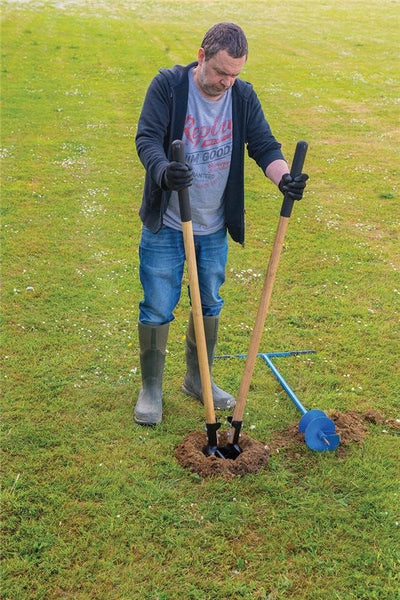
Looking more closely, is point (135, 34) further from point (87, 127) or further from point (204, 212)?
point (204, 212)

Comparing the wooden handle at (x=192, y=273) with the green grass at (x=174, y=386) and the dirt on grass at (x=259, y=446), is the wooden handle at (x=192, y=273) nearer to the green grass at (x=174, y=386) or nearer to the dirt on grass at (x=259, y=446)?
the dirt on grass at (x=259, y=446)

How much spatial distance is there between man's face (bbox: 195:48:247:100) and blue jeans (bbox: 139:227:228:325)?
3.13 feet

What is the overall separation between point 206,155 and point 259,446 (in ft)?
6.75

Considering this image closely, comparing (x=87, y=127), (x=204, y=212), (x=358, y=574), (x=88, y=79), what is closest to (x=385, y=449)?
(x=358, y=574)

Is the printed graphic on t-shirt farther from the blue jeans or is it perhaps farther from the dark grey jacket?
the blue jeans

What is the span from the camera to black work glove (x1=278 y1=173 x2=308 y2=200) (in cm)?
378

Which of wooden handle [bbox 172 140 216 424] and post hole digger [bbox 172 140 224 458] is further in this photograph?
post hole digger [bbox 172 140 224 458]

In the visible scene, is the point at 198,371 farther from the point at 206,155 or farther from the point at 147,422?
the point at 206,155

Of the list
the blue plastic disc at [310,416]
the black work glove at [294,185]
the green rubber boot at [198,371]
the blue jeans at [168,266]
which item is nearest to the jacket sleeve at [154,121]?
the blue jeans at [168,266]

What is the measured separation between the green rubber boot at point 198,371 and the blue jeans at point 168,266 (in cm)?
Result: 34

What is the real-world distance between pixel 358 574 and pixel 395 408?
5.73ft

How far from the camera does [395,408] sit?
16.7 ft

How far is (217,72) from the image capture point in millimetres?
3670

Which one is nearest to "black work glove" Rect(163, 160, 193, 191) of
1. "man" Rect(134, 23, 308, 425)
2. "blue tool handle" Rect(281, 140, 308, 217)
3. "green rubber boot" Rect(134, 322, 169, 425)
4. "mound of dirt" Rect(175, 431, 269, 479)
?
"man" Rect(134, 23, 308, 425)
